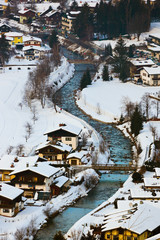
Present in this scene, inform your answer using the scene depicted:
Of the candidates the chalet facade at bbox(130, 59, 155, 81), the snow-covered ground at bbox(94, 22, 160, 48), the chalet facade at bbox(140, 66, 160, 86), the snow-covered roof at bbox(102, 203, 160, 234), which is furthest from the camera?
the snow-covered ground at bbox(94, 22, 160, 48)

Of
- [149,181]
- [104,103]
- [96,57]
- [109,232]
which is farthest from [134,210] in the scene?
[96,57]

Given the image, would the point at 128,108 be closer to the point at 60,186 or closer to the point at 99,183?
the point at 99,183

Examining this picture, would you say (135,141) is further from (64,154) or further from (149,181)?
(149,181)

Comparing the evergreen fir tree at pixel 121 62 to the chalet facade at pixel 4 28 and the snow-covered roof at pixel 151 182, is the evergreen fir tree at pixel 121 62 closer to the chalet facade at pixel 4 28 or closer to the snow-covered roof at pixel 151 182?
the chalet facade at pixel 4 28

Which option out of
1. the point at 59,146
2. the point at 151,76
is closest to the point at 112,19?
the point at 151,76

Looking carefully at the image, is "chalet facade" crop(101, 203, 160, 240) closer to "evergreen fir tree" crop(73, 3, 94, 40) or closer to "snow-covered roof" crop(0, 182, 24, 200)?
"snow-covered roof" crop(0, 182, 24, 200)

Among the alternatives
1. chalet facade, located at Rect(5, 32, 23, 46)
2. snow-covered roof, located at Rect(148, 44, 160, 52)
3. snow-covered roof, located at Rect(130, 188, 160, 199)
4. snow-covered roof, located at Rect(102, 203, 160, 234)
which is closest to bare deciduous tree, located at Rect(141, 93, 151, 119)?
snow-covered roof, located at Rect(130, 188, 160, 199)

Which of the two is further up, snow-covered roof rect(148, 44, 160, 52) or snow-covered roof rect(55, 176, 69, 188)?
snow-covered roof rect(55, 176, 69, 188)
